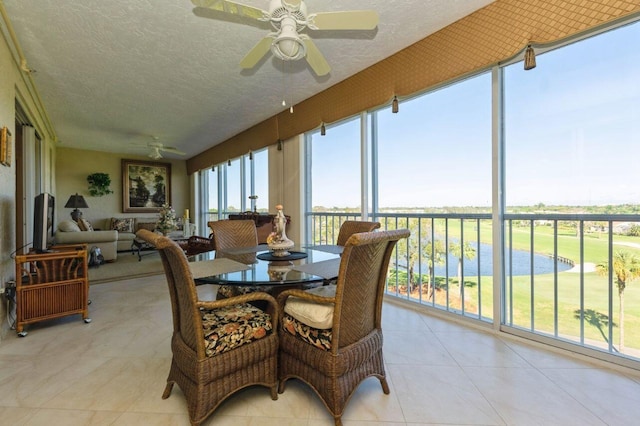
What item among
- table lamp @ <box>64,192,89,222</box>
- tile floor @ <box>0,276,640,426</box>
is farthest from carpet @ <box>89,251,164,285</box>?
tile floor @ <box>0,276,640,426</box>

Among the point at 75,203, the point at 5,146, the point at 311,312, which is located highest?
the point at 5,146

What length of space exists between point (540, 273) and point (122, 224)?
817 centimetres

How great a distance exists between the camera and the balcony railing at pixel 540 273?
186cm

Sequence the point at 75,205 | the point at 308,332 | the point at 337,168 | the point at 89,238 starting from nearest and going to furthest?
the point at 308,332
the point at 337,168
the point at 89,238
the point at 75,205

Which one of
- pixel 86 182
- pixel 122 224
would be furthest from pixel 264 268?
pixel 86 182

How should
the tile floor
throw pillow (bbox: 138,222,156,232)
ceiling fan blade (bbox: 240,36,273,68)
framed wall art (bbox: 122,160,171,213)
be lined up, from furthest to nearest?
framed wall art (bbox: 122,160,171,213) < throw pillow (bbox: 138,222,156,232) < ceiling fan blade (bbox: 240,36,273,68) < the tile floor

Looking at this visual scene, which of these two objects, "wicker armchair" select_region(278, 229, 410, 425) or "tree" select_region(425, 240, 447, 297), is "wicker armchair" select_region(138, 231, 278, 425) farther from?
"tree" select_region(425, 240, 447, 297)

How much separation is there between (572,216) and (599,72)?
0.97 metres

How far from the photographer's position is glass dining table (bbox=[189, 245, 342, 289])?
56.3 inches

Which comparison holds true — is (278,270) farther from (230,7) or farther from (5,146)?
(5,146)

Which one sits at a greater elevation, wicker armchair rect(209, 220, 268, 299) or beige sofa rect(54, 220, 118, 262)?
wicker armchair rect(209, 220, 268, 299)

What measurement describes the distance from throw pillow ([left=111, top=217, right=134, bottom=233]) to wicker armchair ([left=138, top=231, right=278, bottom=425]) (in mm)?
6782

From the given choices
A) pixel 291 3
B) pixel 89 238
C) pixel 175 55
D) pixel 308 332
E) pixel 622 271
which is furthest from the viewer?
pixel 89 238

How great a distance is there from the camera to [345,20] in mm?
1669
